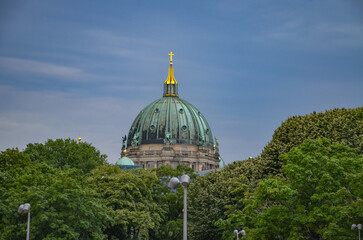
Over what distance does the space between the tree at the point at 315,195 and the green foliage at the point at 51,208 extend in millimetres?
15346

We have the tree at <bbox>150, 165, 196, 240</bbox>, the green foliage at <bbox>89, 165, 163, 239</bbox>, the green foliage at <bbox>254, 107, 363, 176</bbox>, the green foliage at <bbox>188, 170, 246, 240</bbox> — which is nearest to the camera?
the green foliage at <bbox>254, 107, 363, 176</bbox>

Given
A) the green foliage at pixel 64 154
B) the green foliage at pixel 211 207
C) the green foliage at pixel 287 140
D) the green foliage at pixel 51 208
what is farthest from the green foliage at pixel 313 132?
the green foliage at pixel 64 154

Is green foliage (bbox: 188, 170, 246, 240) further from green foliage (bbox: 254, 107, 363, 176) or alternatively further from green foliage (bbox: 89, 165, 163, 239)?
green foliage (bbox: 254, 107, 363, 176)

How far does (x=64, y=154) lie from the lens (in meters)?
110

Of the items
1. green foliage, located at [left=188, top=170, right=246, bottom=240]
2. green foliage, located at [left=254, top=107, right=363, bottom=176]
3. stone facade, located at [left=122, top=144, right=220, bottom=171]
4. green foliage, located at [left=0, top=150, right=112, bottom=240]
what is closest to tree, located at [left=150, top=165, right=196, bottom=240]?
green foliage, located at [left=188, top=170, right=246, bottom=240]

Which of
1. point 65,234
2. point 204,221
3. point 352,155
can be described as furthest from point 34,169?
point 352,155

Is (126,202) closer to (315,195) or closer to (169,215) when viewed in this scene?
(169,215)

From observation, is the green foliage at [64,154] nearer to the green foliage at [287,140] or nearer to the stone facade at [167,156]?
the green foliage at [287,140]

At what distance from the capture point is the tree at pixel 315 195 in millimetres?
58469

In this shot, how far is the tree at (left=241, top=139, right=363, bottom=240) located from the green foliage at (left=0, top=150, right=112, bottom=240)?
15346 mm

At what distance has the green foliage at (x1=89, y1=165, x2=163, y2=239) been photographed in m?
84.3

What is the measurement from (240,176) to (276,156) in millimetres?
8262

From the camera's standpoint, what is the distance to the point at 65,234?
6806 centimetres

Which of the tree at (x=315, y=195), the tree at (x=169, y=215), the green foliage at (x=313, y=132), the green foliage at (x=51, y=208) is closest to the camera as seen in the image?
the tree at (x=315, y=195)
